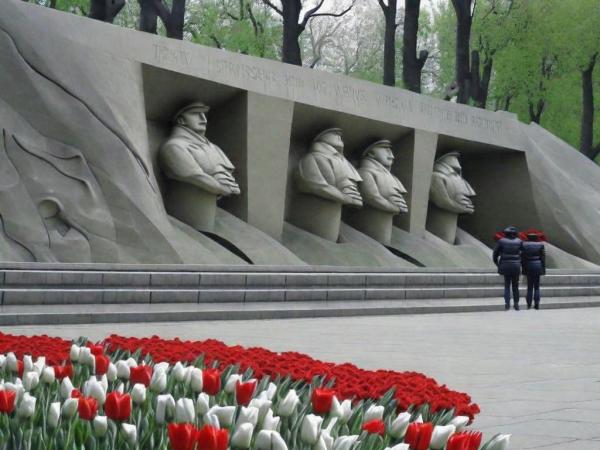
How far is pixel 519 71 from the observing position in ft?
119

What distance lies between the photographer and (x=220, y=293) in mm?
12867

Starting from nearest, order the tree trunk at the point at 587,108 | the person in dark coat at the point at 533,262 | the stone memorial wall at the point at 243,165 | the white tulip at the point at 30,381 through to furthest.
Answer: the white tulip at the point at 30,381, the stone memorial wall at the point at 243,165, the person in dark coat at the point at 533,262, the tree trunk at the point at 587,108

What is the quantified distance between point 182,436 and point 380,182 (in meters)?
17.7

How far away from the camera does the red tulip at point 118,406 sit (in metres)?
3.26

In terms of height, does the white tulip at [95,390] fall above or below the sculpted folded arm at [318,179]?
below

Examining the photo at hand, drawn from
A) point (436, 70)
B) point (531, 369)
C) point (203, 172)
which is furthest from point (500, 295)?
point (436, 70)

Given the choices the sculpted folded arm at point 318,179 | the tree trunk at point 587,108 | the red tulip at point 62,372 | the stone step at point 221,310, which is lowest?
the stone step at point 221,310

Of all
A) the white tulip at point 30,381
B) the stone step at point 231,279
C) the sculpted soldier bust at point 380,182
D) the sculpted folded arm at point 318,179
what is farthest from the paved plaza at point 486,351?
the sculpted soldier bust at point 380,182

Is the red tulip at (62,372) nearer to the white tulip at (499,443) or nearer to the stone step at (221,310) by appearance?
the white tulip at (499,443)

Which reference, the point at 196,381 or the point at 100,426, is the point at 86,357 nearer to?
the point at 196,381

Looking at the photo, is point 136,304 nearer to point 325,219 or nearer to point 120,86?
point 120,86

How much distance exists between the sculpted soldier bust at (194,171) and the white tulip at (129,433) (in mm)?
13088

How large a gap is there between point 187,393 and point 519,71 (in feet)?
110

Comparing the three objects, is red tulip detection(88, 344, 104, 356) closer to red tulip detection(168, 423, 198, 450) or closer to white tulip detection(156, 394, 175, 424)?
white tulip detection(156, 394, 175, 424)
